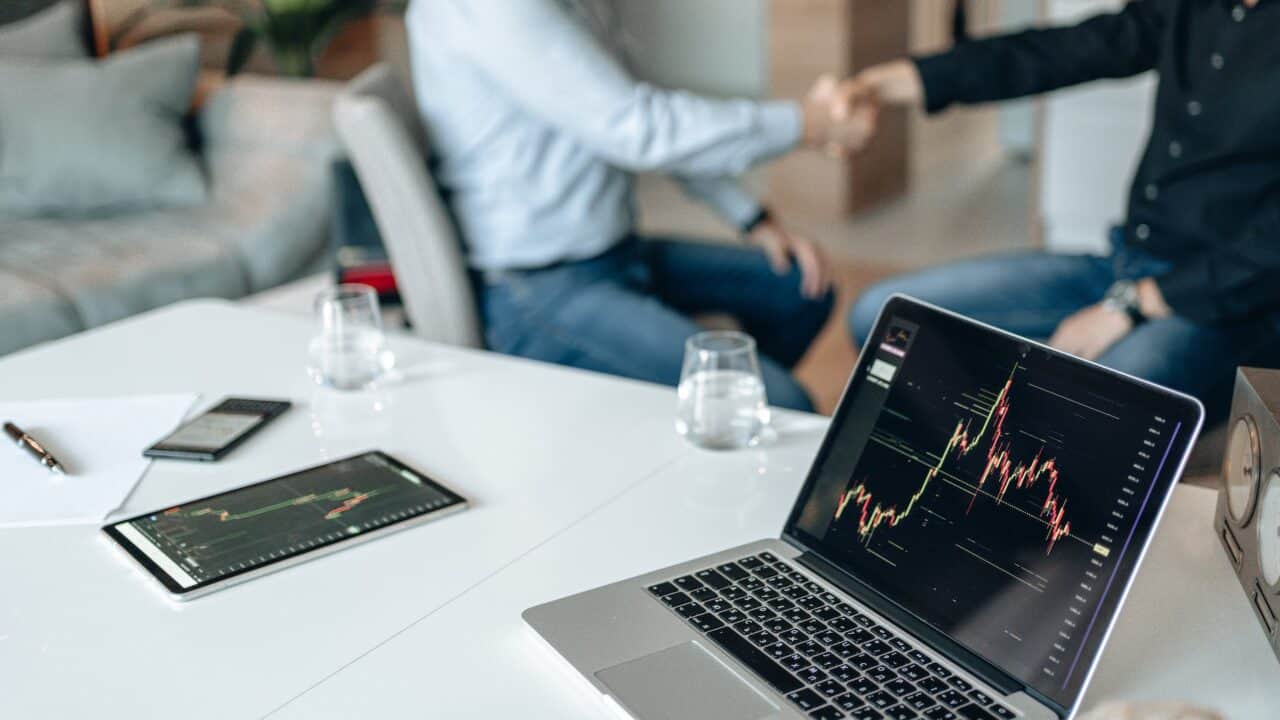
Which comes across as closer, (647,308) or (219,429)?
(219,429)

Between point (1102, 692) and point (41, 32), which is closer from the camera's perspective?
point (1102, 692)

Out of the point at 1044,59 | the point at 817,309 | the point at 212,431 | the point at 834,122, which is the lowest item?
the point at 817,309

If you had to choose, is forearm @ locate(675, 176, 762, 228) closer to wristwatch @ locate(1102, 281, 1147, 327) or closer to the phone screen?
wristwatch @ locate(1102, 281, 1147, 327)

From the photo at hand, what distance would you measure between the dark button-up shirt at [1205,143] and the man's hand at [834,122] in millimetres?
317

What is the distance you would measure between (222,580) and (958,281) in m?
1.34

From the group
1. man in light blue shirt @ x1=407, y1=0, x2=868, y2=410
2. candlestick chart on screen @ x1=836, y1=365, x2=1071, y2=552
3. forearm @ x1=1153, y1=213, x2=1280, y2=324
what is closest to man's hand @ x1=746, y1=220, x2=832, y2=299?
man in light blue shirt @ x1=407, y1=0, x2=868, y2=410

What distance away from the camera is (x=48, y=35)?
10.6 feet

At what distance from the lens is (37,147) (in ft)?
9.70

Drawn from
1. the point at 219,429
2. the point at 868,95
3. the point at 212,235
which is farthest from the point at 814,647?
the point at 212,235

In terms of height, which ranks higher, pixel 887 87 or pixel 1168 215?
pixel 887 87

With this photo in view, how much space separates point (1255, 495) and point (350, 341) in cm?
87

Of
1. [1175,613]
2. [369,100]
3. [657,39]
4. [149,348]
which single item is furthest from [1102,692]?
[657,39]

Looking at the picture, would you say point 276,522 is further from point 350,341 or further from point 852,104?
point 852,104

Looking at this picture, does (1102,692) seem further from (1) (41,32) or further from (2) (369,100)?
(1) (41,32)
